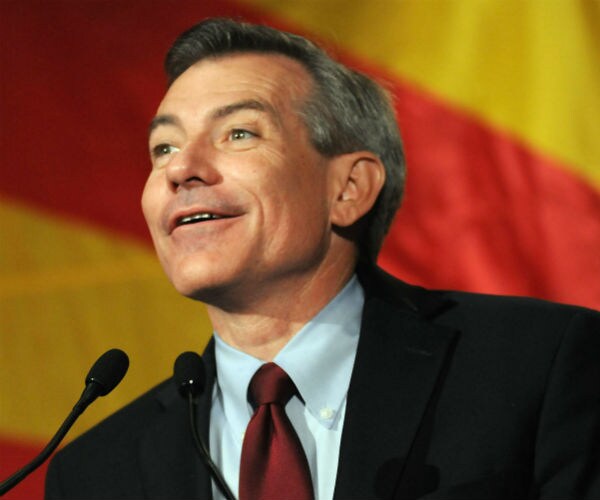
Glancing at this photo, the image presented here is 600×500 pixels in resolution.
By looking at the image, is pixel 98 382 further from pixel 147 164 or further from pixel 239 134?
pixel 147 164

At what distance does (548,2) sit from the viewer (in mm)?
2307

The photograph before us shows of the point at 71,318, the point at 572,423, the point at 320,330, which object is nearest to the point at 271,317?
the point at 320,330

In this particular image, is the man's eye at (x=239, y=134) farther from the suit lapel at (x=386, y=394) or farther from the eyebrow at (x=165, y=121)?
the suit lapel at (x=386, y=394)

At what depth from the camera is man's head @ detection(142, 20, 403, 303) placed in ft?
5.98

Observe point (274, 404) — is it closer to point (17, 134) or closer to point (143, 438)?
point (143, 438)

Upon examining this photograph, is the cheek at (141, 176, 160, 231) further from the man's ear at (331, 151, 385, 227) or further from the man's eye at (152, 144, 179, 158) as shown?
the man's ear at (331, 151, 385, 227)

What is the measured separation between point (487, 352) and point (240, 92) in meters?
0.69

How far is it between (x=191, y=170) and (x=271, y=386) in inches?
16.7

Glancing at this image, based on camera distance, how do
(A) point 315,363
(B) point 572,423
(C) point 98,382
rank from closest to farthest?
(C) point 98,382
(B) point 572,423
(A) point 315,363

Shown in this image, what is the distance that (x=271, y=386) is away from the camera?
6.00 ft

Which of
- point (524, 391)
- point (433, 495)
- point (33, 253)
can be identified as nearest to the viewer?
point (433, 495)

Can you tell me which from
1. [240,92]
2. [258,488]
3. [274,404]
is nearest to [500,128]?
[240,92]

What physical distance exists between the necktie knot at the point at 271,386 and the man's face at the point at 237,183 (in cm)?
16

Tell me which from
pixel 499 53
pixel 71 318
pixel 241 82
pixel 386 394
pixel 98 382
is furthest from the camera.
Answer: pixel 71 318
